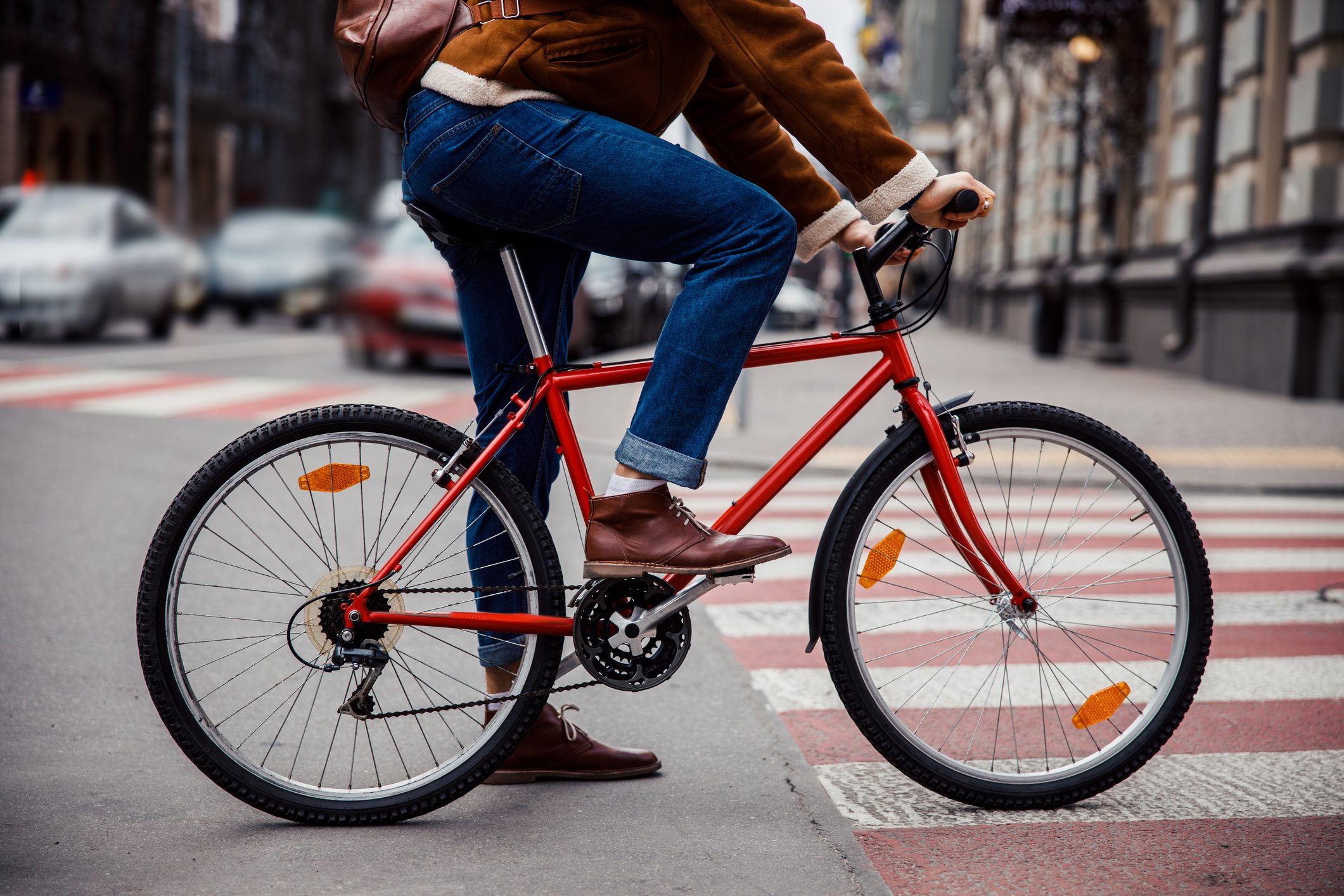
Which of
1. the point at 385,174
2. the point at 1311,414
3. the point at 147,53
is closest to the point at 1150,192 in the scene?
the point at 1311,414

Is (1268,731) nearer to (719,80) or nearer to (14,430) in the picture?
(719,80)

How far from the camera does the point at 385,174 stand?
202 feet

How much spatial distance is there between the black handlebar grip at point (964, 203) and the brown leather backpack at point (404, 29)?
2.45ft

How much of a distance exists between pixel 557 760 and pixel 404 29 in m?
1.51

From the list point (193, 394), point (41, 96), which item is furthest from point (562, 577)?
point (41, 96)

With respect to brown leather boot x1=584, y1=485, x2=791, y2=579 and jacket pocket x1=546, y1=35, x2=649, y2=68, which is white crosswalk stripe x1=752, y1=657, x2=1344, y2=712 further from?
jacket pocket x1=546, y1=35, x2=649, y2=68

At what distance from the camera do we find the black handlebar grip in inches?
105

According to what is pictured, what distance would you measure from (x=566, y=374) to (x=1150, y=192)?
16303 mm

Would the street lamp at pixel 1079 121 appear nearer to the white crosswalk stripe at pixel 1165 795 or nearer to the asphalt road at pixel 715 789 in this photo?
the asphalt road at pixel 715 789

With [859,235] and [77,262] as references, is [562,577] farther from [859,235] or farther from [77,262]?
[77,262]

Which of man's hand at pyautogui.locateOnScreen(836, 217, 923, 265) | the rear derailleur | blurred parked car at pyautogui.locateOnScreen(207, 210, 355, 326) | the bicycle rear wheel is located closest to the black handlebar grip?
man's hand at pyautogui.locateOnScreen(836, 217, 923, 265)

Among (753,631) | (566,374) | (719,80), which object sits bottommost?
(753,631)

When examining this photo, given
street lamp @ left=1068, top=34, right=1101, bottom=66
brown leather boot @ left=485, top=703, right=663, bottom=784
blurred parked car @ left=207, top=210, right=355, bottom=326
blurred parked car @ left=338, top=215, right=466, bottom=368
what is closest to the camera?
brown leather boot @ left=485, top=703, right=663, bottom=784

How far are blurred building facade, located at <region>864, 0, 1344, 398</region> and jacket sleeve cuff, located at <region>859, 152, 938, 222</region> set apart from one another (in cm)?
972
